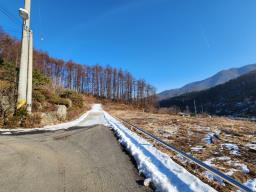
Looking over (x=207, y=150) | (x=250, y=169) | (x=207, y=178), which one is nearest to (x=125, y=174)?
(x=207, y=178)

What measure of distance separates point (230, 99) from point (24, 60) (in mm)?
121456

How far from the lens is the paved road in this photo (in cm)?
393

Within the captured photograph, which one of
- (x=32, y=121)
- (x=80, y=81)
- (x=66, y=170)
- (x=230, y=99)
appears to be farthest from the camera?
(x=230, y=99)

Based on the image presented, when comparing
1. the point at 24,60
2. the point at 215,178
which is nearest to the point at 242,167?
the point at 215,178

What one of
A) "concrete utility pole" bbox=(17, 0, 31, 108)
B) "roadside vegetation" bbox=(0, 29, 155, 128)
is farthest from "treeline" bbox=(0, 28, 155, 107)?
"concrete utility pole" bbox=(17, 0, 31, 108)

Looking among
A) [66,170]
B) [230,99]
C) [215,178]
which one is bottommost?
[215,178]

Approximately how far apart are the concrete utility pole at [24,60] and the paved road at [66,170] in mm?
9360

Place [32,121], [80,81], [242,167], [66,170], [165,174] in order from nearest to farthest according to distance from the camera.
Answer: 1. [165,174]
2. [66,170]
3. [242,167]
4. [32,121]
5. [80,81]

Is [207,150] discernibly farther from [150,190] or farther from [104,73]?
[104,73]

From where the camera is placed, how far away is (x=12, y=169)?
489 cm

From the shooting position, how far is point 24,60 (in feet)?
52.9

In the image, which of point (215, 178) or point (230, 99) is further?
point (230, 99)

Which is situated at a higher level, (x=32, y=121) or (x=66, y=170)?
(x=32, y=121)

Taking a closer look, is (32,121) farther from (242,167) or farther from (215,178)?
(242,167)
